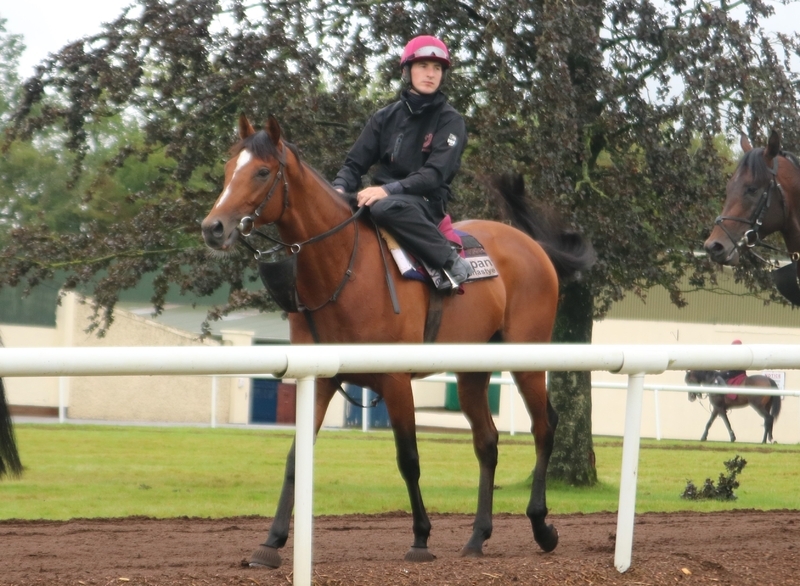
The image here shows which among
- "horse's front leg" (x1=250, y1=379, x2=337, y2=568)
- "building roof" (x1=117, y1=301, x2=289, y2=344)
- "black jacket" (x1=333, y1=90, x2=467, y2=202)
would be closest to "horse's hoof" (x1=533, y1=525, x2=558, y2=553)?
"horse's front leg" (x1=250, y1=379, x2=337, y2=568)

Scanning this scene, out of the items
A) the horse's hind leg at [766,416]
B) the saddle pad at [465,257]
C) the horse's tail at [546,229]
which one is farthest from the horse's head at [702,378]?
the saddle pad at [465,257]

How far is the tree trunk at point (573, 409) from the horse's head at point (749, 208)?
3.82m

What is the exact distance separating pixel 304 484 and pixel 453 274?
2484mm

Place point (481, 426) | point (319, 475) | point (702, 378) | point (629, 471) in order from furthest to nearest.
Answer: point (702, 378), point (319, 475), point (481, 426), point (629, 471)

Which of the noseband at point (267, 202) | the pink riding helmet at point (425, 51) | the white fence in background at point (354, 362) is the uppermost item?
the pink riding helmet at point (425, 51)

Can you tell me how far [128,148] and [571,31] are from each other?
441 cm

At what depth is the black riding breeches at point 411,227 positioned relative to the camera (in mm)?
5711

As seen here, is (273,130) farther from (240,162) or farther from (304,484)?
(304,484)

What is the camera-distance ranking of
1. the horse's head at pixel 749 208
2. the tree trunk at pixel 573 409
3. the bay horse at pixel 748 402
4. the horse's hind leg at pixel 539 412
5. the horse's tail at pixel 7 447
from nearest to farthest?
the horse's hind leg at pixel 539 412
the horse's head at pixel 749 208
the horse's tail at pixel 7 447
the tree trunk at pixel 573 409
the bay horse at pixel 748 402

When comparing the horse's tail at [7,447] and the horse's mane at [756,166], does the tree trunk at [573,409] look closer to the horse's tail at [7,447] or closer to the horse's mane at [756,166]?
the horse's mane at [756,166]

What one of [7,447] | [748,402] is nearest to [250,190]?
[7,447]

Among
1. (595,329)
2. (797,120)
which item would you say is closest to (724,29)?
(797,120)

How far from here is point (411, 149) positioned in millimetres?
6039

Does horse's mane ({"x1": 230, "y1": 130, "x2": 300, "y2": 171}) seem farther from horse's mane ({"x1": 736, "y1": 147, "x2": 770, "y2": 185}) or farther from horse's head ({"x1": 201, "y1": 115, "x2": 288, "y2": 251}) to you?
horse's mane ({"x1": 736, "y1": 147, "x2": 770, "y2": 185})
